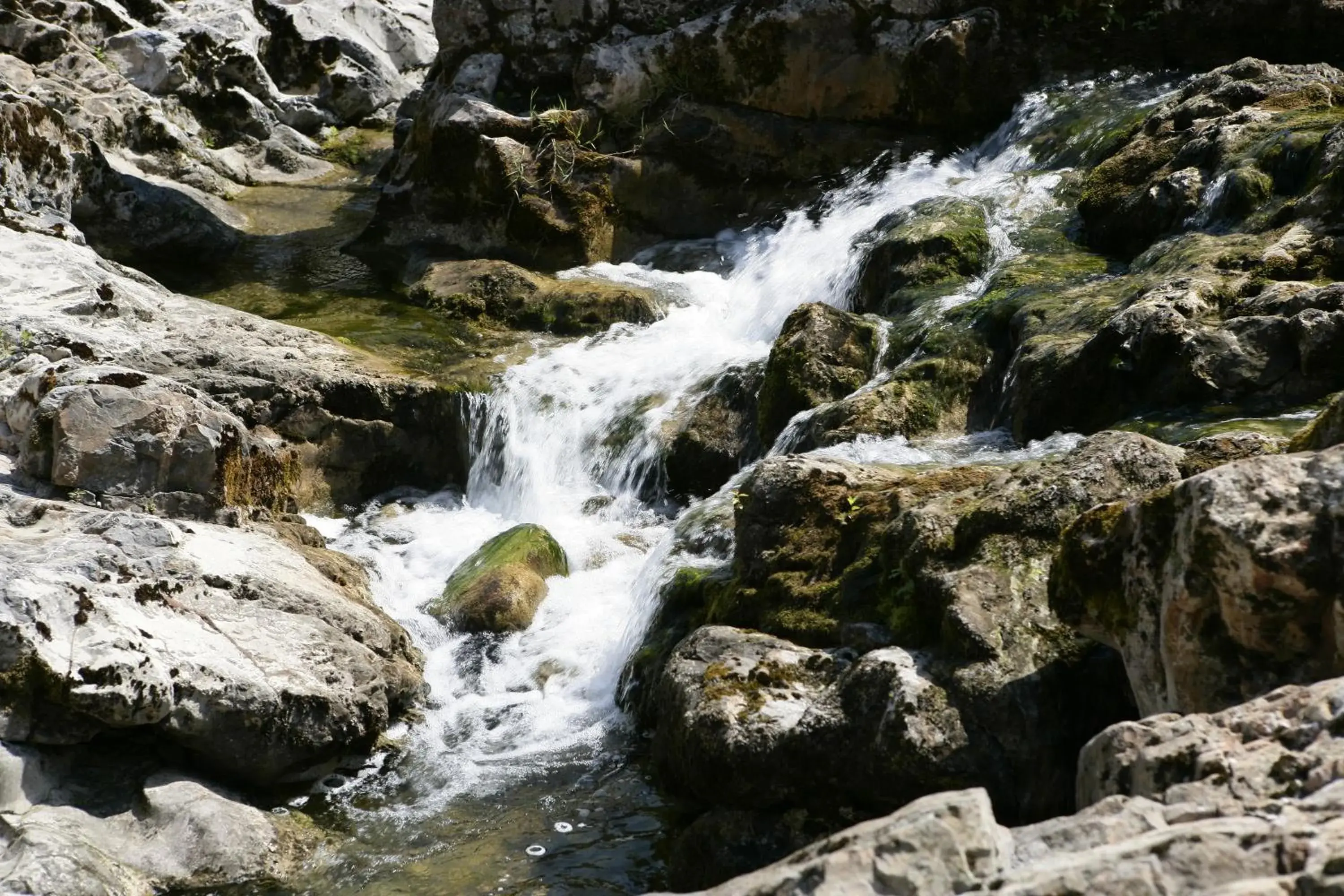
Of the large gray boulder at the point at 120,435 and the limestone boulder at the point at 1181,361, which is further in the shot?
the large gray boulder at the point at 120,435

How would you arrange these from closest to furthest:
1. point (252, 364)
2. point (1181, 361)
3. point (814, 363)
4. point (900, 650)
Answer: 1. point (900, 650)
2. point (1181, 361)
3. point (814, 363)
4. point (252, 364)

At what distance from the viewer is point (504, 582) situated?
9695 millimetres

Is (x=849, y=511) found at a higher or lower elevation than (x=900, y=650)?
higher

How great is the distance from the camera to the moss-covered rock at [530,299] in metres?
14.0

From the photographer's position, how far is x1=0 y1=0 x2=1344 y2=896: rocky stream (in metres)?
4.66

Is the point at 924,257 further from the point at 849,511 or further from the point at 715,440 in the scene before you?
the point at 849,511

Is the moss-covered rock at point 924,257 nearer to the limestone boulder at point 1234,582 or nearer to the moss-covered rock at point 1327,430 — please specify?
the moss-covered rock at point 1327,430

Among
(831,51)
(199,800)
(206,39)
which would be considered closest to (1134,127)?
(831,51)

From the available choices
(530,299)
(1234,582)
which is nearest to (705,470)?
(530,299)

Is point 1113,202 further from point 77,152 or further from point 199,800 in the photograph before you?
point 77,152

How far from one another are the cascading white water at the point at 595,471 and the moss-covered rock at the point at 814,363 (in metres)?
0.52

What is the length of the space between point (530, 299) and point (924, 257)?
4.72 metres

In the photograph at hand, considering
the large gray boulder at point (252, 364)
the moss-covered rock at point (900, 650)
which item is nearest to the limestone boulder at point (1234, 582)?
the moss-covered rock at point (900, 650)

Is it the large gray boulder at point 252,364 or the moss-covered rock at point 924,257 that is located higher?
the moss-covered rock at point 924,257
